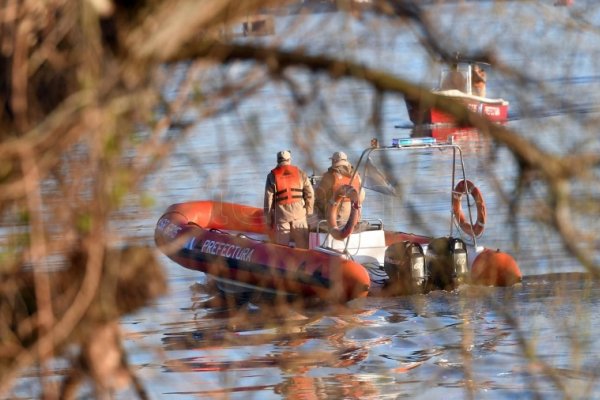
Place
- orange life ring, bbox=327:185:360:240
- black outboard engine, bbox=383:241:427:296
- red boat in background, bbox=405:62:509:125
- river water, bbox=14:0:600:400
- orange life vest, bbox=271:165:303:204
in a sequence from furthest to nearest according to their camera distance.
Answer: orange life vest, bbox=271:165:303:204, black outboard engine, bbox=383:241:427:296, orange life ring, bbox=327:185:360:240, red boat in background, bbox=405:62:509:125, river water, bbox=14:0:600:400

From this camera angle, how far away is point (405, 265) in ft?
43.1

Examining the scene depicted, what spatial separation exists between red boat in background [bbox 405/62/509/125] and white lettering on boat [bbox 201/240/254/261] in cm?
747

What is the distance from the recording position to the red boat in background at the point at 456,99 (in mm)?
3985

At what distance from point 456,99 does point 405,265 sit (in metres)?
9.19

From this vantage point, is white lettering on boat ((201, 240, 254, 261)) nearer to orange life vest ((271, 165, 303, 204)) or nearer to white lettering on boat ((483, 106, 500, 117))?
orange life vest ((271, 165, 303, 204))

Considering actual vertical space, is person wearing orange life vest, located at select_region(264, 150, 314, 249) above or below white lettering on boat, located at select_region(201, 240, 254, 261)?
above

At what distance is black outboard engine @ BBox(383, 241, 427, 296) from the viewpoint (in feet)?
42.6

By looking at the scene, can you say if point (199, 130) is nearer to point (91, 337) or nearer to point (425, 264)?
point (91, 337)

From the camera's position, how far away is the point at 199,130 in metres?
3.88

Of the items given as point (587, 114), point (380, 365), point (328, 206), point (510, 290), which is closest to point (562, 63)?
point (587, 114)

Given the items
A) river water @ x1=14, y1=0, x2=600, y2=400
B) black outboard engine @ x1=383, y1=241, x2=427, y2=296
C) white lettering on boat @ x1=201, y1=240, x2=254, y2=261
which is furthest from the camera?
black outboard engine @ x1=383, y1=241, x2=427, y2=296

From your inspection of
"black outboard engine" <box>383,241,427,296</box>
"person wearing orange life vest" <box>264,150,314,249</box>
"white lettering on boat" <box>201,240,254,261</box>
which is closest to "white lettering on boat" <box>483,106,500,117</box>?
"white lettering on boat" <box>201,240,254,261</box>

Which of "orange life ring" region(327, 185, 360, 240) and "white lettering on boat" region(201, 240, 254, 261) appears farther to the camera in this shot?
"orange life ring" region(327, 185, 360, 240)

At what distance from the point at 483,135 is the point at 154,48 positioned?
1.14m
